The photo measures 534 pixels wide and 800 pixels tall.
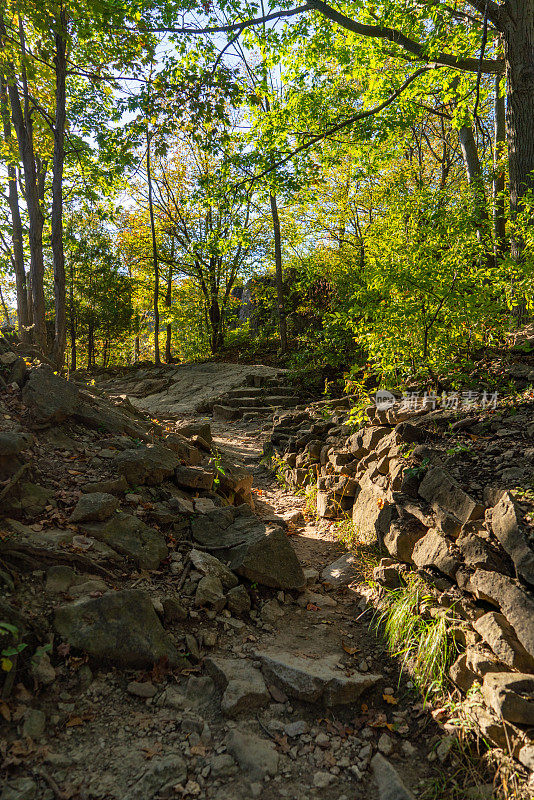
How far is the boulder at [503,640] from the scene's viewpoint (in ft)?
7.09

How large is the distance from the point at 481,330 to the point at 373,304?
129cm

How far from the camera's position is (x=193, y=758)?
2.07m

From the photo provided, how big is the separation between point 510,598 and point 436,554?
63 cm

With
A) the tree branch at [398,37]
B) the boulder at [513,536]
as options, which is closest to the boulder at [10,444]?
the boulder at [513,536]

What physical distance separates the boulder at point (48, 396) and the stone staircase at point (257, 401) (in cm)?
557

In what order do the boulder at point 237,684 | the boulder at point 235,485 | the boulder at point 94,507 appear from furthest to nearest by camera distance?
the boulder at point 235,485
the boulder at point 94,507
the boulder at point 237,684

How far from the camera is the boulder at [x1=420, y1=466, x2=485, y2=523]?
117 inches

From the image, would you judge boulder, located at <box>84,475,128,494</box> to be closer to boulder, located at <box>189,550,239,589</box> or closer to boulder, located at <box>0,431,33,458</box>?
boulder, located at <box>0,431,33,458</box>

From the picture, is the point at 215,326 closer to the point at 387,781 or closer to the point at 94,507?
the point at 94,507

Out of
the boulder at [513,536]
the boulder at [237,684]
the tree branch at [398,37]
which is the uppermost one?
the tree branch at [398,37]

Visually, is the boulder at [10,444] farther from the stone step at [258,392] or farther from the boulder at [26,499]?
the stone step at [258,392]

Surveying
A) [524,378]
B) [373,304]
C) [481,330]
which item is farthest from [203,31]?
[524,378]

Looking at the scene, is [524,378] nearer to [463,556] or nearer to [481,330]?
[481,330]

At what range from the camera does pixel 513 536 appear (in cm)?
255
